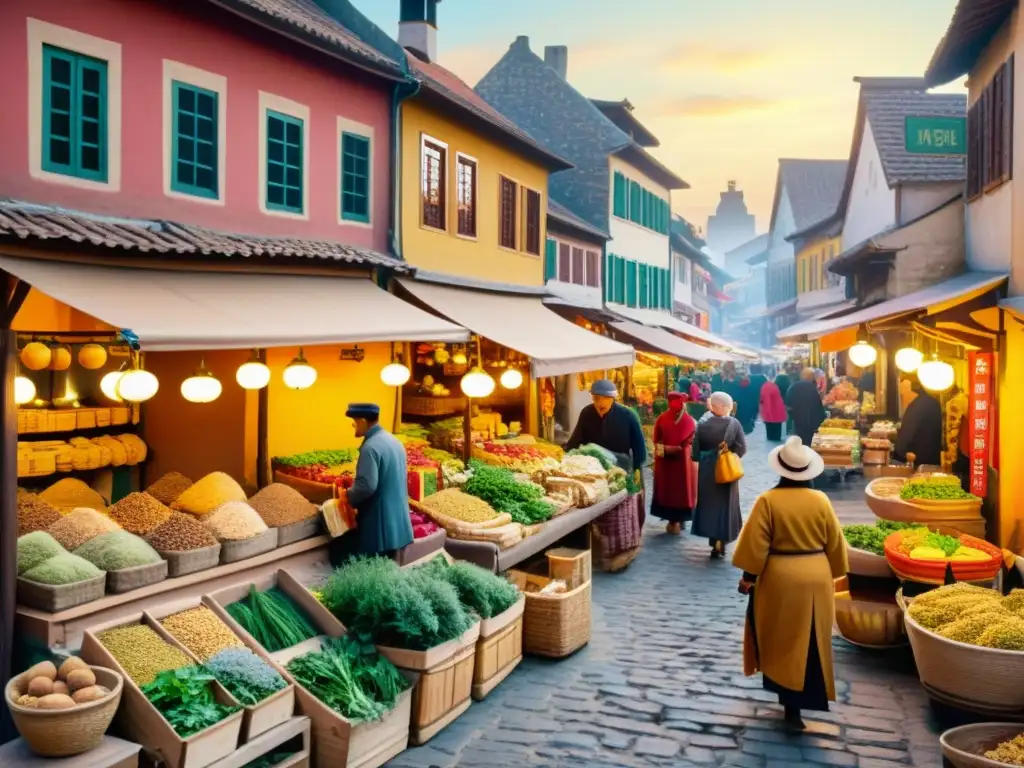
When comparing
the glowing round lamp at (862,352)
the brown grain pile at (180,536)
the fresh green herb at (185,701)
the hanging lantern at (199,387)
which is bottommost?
the fresh green herb at (185,701)

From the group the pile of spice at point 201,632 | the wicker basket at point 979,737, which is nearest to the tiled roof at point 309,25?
the pile of spice at point 201,632

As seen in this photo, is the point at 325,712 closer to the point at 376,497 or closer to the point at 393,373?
the point at 376,497

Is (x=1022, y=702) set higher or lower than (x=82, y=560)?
lower

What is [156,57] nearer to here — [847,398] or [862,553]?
[862,553]

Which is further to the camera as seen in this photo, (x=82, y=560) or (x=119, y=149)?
(x=119, y=149)

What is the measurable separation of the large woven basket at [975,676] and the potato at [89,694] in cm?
546

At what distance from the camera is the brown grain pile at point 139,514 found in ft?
23.0

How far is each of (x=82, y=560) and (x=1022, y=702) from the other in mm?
6312

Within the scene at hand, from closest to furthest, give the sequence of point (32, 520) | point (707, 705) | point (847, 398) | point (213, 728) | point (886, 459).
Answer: point (213, 728), point (32, 520), point (707, 705), point (886, 459), point (847, 398)

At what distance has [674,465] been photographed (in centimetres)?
1388

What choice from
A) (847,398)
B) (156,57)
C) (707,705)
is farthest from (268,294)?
(847,398)

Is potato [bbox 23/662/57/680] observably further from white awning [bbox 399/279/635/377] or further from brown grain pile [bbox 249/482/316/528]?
white awning [bbox 399/279/635/377]

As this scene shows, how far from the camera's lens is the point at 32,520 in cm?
692

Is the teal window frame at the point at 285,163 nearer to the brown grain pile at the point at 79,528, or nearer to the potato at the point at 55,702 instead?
the brown grain pile at the point at 79,528
